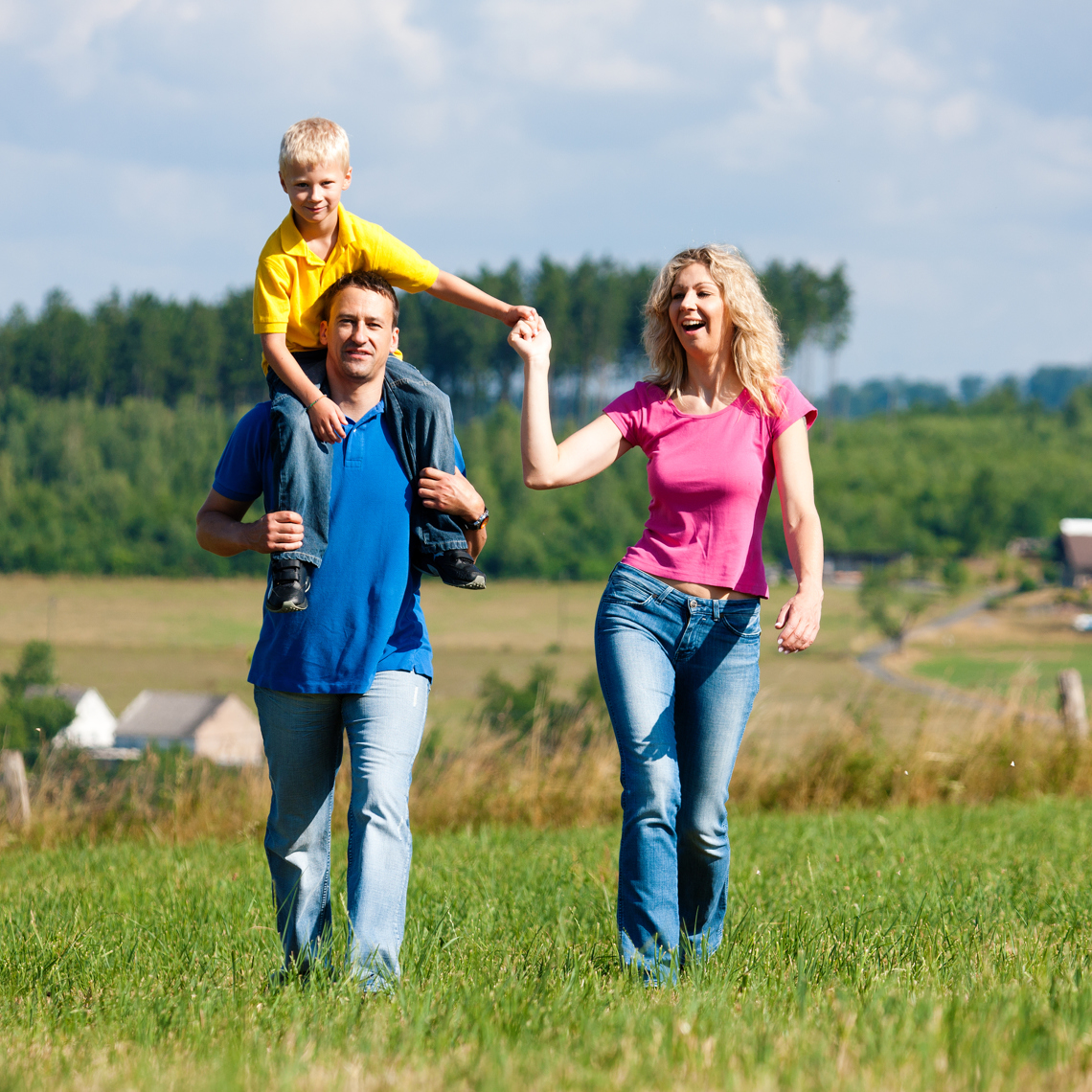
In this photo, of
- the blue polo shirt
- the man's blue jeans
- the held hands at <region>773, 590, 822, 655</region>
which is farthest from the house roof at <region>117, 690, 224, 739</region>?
the held hands at <region>773, 590, 822, 655</region>

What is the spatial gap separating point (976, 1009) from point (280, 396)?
2307 mm

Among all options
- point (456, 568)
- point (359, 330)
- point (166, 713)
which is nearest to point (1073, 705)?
point (456, 568)

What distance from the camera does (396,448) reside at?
3.57 m

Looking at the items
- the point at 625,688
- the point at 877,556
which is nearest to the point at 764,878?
the point at 625,688

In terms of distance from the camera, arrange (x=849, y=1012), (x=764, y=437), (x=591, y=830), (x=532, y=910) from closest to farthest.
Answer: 1. (x=849, y=1012)
2. (x=764, y=437)
3. (x=532, y=910)
4. (x=591, y=830)

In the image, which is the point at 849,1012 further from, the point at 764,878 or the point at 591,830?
the point at 591,830

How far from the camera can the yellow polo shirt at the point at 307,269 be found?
11.7 ft

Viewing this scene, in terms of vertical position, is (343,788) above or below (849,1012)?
below

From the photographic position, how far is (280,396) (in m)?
3.51

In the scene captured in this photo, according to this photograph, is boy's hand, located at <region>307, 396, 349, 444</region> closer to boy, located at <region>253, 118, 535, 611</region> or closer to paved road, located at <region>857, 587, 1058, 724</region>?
boy, located at <region>253, 118, 535, 611</region>

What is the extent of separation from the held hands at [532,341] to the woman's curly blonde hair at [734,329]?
1.48 feet

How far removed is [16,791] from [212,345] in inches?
2805

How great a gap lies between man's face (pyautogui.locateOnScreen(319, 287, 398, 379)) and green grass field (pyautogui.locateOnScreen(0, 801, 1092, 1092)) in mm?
1628

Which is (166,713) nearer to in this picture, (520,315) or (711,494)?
(520,315)
